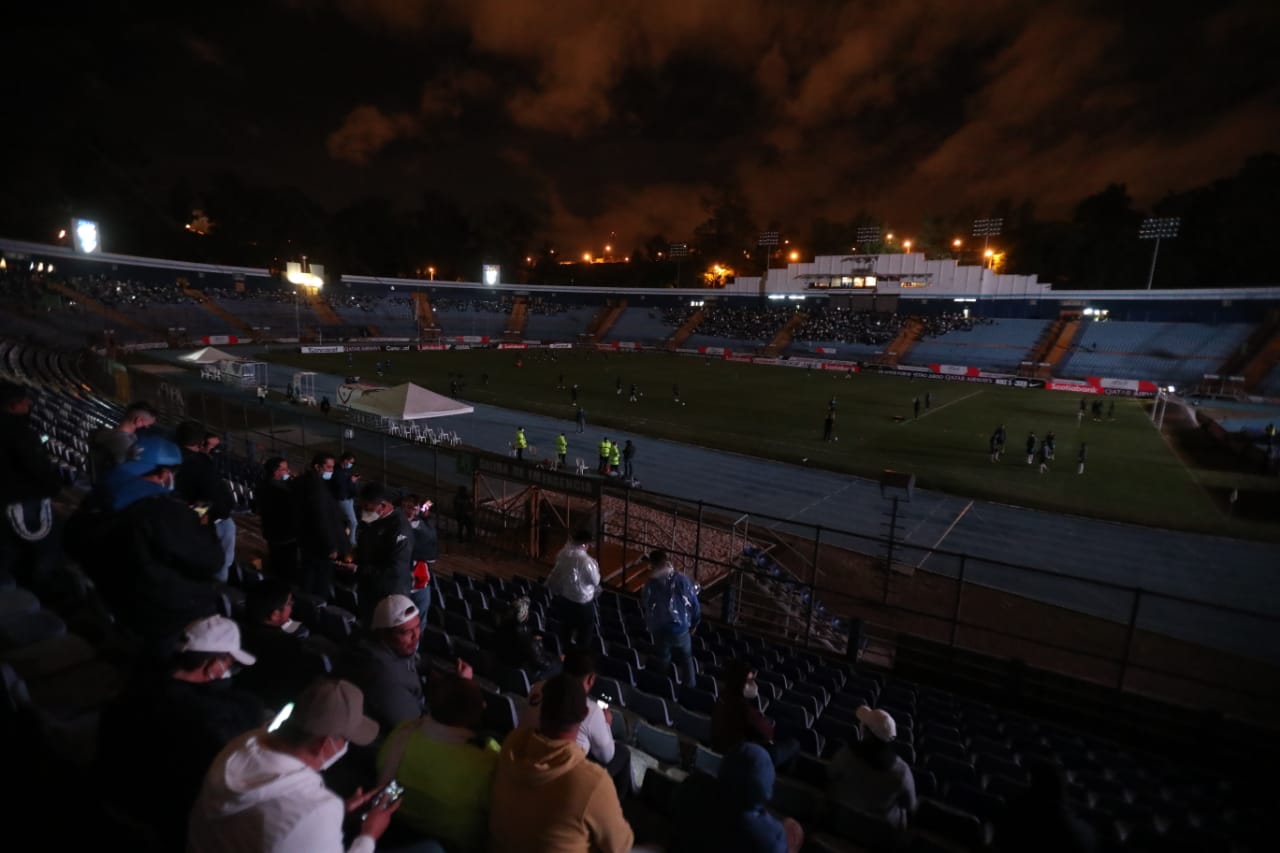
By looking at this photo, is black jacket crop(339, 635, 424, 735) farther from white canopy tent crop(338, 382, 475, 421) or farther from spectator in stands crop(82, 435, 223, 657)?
white canopy tent crop(338, 382, 475, 421)

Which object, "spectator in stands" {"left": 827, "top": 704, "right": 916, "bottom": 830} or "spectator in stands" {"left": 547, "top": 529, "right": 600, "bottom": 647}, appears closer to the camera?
"spectator in stands" {"left": 827, "top": 704, "right": 916, "bottom": 830}

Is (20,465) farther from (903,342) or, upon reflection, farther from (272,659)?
(903,342)

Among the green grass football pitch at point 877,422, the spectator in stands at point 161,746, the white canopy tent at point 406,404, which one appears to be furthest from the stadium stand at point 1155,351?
the spectator in stands at point 161,746

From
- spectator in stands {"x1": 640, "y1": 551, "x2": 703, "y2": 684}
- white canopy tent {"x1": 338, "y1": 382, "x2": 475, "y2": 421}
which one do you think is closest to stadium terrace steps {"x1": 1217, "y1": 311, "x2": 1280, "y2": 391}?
white canopy tent {"x1": 338, "y1": 382, "x2": 475, "y2": 421}

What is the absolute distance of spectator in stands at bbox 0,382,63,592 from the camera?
5.95 m

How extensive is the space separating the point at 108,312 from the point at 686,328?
6408cm

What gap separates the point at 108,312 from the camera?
61500 mm

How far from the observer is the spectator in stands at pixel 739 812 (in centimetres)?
317

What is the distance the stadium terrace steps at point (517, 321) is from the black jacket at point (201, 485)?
268 feet

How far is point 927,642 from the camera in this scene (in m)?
9.69

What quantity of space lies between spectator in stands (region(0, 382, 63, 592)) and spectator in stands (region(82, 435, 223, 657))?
2103 mm

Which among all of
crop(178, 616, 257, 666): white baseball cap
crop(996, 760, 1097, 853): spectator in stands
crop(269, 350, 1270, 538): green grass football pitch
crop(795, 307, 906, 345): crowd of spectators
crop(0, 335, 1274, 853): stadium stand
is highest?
crop(795, 307, 906, 345): crowd of spectators

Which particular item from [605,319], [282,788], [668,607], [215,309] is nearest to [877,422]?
[668,607]

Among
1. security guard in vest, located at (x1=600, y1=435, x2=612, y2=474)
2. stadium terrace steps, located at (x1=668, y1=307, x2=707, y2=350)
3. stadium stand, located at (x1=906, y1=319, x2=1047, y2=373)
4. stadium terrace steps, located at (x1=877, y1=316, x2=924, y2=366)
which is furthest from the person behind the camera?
stadium terrace steps, located at (x1=668, y1=307, x2=707, y2=350)
